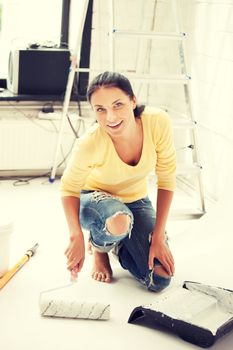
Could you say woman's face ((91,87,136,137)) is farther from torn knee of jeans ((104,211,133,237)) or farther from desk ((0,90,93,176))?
desk ((0,90,93,176))

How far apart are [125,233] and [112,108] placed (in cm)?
49

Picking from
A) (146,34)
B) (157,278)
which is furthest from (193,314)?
(146,34)

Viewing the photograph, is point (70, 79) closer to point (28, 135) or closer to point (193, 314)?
point (28, 135)

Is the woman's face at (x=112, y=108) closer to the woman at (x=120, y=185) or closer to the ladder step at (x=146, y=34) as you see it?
the woman at (x=120, y=185)

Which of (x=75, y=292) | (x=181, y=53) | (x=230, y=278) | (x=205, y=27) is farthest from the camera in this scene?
(x=205, y=27)

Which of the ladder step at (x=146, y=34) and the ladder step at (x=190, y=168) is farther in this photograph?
the ladder step at (x=190, y=168)

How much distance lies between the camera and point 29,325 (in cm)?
178

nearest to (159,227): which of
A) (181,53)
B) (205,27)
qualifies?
(181,53)

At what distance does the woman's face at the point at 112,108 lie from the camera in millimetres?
1904

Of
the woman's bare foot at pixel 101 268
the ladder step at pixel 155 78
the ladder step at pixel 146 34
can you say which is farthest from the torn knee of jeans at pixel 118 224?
the ladder step at pixel 146 34

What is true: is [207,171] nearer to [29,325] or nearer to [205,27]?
[205,27]

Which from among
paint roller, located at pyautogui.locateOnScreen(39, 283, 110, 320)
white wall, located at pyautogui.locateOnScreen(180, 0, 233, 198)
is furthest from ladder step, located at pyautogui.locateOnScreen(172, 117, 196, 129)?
paint roller, located at pyautogui.locateOnScreen(39, 283, 110, 320)

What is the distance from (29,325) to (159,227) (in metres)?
0.63

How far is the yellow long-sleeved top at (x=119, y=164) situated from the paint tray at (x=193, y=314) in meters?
0.47
